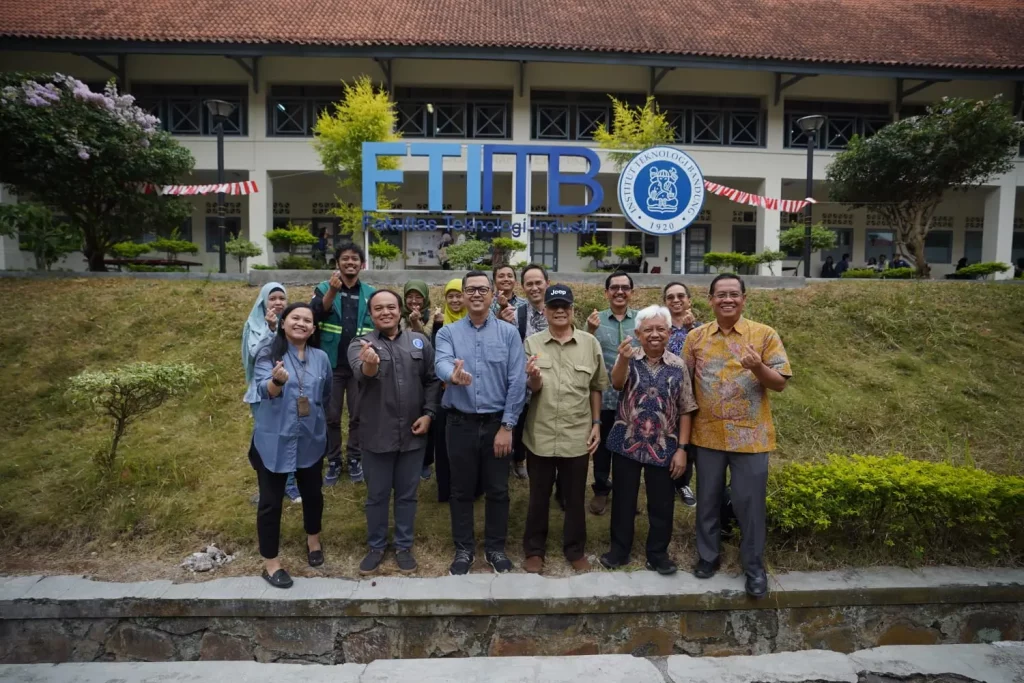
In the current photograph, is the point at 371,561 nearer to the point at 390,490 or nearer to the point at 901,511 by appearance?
the point at 390,490

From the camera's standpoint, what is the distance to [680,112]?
16500mm

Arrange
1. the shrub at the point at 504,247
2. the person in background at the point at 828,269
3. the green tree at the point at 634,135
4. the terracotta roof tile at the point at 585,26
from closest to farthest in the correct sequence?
the shrub at the point at 504,247 → the green tree at the point at 634,135 → the terracotta roof tile at the point at 585,26 → the person in background at the point at 828,269

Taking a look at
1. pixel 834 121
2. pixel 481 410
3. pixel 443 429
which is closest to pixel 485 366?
pixel 481 410

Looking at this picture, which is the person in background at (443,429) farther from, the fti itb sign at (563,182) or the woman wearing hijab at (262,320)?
the fti itb sign at (563,182)

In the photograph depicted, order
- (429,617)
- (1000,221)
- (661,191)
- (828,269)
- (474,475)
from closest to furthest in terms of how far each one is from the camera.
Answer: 1. (429,617)
2. (474,475)
3. (661,191)
4. (1000,221)
5. (828,269)

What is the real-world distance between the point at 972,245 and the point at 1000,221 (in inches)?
108

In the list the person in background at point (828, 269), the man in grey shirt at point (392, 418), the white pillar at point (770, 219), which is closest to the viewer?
the man in grey shirt at point (392, 418)

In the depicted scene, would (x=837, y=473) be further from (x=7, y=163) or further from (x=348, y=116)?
(x=7, y=163)

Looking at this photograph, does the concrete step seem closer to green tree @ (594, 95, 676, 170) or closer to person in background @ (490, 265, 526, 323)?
person in background @ (490, 265, 526, 323)

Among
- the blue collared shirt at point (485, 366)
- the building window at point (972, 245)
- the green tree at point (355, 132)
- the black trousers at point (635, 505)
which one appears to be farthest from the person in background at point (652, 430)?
the building window at point (972, 245)

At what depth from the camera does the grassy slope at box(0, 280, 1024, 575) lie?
12.8 feet

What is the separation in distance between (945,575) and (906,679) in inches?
38.1

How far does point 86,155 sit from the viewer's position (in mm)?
9367

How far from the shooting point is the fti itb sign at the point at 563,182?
28.3 feet
